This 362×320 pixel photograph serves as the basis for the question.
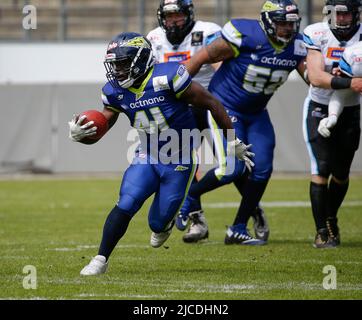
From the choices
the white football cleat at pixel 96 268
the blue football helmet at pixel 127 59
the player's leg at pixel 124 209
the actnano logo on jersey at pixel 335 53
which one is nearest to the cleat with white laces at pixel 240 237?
the actnano logo on jersey at pixel 335 53

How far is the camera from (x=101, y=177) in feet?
50.3

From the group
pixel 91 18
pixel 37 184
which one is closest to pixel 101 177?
pixel 37 184

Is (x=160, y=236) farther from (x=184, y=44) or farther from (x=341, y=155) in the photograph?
(x=184, y=44)

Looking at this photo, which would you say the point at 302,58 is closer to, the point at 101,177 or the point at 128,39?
the point at 128,39

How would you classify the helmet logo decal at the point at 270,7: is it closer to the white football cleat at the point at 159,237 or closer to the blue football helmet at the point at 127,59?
the blue football helmet at the point at 127,59

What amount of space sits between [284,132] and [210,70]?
720cm

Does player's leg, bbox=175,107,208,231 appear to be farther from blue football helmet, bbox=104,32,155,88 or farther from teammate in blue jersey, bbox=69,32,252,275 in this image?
blue football helmet, bbox=104,32,155,88

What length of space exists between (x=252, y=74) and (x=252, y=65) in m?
0.08

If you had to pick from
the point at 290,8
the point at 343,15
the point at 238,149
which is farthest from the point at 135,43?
the point at 343,15

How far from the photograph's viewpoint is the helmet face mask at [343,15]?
6867 millimetres

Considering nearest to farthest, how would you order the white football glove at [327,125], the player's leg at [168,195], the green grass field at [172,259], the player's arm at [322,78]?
the green grass field at [172,259] → the player's leg at [168,195] → the player's arm at [322,78] → the white football glove at [327,125]

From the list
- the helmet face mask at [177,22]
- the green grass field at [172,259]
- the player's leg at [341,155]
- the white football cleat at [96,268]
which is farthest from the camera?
the helmet face mask at [177,22]

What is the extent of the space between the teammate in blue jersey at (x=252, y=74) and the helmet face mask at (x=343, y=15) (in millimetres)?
273

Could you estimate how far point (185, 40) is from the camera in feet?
25.9
